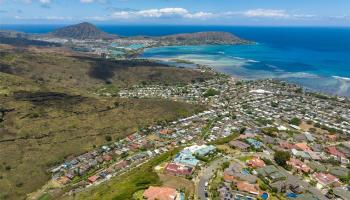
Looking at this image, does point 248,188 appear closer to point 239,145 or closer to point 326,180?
point 326,180

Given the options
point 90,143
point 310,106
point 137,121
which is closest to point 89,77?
point 137,121

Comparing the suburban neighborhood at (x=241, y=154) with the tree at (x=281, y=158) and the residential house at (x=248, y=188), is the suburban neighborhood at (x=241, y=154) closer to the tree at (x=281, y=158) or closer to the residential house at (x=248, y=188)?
the residential house at (x=248, y=188)

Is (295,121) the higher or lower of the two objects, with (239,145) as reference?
lower

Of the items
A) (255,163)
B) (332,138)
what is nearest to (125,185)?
(255,163)

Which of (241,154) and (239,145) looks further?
(239,145)

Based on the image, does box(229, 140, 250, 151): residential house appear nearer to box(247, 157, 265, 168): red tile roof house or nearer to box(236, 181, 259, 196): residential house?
box(247, 157, 265, 168): red tile roof house

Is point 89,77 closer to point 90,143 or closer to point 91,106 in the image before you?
point 91,106

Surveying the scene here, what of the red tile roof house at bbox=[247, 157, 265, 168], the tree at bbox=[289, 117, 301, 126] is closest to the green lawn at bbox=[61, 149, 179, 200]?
the red tile roof house at bbox=[247, 157, 265, 168]
